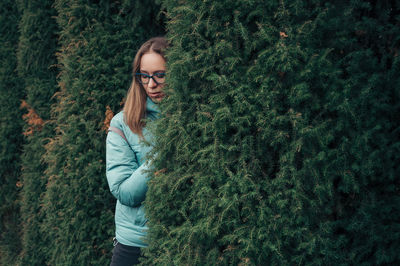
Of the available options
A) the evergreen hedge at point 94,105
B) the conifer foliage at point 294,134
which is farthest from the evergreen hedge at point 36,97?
the conifer foliage at point 294,134

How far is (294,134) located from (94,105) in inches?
97.4

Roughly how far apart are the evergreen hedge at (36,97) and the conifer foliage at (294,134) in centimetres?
378

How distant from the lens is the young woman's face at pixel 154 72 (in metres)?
2.43

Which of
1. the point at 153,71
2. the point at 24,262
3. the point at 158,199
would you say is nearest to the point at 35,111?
the point at 24,262

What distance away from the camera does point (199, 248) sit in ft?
6.11

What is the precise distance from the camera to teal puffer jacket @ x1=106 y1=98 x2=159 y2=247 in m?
2.26

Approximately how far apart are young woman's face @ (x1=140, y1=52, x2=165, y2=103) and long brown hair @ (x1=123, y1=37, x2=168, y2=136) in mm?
57

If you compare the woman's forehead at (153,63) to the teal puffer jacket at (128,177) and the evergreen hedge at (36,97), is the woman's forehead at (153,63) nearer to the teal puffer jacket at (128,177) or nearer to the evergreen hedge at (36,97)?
the teal puffer jacket at (128,177)

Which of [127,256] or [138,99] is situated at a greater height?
[138,99]

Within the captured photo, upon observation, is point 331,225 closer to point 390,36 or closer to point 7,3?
point 390,36

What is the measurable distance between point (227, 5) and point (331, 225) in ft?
3.77

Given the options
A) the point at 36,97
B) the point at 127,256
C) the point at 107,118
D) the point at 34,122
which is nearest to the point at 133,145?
the point at 127,256

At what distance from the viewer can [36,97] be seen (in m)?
5.38

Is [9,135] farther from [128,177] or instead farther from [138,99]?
[128,177]
